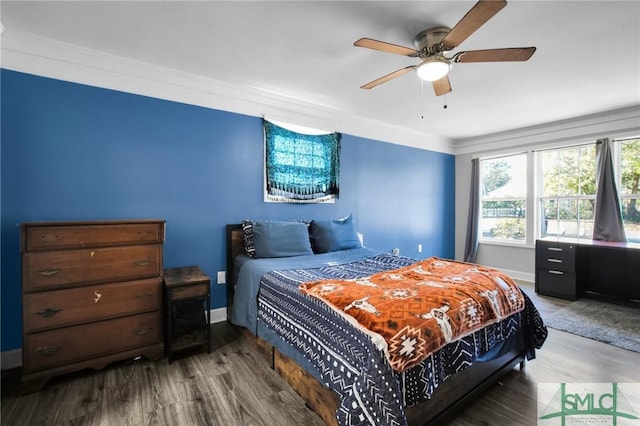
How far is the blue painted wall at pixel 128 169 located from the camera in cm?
209

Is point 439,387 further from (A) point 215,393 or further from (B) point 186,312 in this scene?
(B) point 186,312

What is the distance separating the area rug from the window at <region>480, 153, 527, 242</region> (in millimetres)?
1504

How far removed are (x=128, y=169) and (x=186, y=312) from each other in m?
1.33

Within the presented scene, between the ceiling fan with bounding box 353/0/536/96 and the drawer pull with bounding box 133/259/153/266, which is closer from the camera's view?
the ceiling fan with bounding box 353/0/536/96

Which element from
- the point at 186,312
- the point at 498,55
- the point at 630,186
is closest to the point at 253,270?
the point at 186,312

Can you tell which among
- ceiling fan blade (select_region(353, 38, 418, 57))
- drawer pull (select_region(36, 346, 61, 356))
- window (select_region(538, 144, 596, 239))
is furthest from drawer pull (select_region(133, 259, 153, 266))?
window (select_region(538, 144, 596, 239))

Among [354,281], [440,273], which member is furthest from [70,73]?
[440,273]

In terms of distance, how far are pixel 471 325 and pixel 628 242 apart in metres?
3.72

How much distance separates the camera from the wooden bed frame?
1439mm

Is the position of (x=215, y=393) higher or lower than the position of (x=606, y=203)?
lower

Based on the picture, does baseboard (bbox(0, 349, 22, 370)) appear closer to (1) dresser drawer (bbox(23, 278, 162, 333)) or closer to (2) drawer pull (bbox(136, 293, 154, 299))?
(1) dresser drawer (bbox(23, 278, 162, 333))

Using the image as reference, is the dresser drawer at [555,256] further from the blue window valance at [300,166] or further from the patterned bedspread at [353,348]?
the blue window valance at [300,166]

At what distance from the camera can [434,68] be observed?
6.47ft

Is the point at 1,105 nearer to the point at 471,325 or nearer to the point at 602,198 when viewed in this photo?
the point at 471,325
